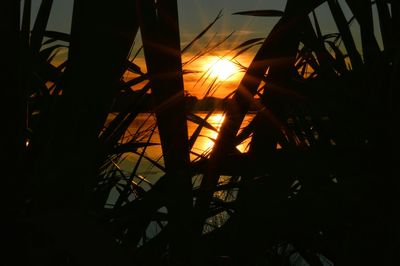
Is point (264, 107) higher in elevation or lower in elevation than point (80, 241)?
higher

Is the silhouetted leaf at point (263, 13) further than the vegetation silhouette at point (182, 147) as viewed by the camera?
Yes

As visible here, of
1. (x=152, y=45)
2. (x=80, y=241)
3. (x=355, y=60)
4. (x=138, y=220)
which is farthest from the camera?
(x=355, y=60)

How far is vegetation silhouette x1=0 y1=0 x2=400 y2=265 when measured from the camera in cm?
36

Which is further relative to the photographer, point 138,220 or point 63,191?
point 138,220

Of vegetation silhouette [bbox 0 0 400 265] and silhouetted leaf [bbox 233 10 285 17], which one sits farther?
silhouetted leaf [bbox 233 10 285 17]

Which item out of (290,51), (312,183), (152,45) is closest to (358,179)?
(312,183)

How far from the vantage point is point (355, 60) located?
74cm

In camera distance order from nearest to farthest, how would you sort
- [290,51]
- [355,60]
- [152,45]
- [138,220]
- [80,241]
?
[80,241], [152,45], [290,51], [138,220], [355,60]

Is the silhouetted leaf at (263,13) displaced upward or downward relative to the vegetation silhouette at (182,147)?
upward

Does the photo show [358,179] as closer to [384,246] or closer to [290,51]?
[384,246]

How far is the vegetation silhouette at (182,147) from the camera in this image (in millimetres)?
360

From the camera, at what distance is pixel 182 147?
40 cm

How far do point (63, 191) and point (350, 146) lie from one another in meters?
0.43

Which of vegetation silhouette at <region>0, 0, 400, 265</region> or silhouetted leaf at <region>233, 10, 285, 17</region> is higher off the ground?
silhouetted leaf at <region>233, 10, 285, 17</region>
